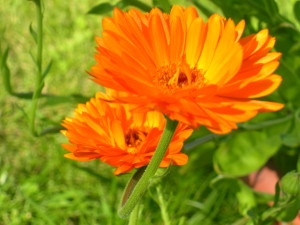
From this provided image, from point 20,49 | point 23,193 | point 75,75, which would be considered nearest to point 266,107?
point 23,193

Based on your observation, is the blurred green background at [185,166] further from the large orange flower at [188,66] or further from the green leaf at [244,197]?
the large orange flower at [188,66]

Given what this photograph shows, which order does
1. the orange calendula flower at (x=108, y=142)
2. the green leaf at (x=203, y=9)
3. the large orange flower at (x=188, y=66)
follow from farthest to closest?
1. the green leaf at (x=203, y=9)
2. the orange calendula flower at (x=108, y=142)
3. the large orange flower at (x=188, y=66)

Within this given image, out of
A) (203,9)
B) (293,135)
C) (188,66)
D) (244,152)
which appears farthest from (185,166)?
(188,66)

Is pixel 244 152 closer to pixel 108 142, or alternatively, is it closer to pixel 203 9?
pixel 203 9

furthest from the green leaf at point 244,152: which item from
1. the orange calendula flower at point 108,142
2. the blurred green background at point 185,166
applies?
the orange calendula flower at point 108,142

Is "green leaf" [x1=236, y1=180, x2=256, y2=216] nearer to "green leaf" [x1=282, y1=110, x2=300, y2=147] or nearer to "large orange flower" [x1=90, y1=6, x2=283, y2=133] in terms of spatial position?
"green leaf" [x1=282, y1=110, x2=300, y2=147]

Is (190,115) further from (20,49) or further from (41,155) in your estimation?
(20,49)
